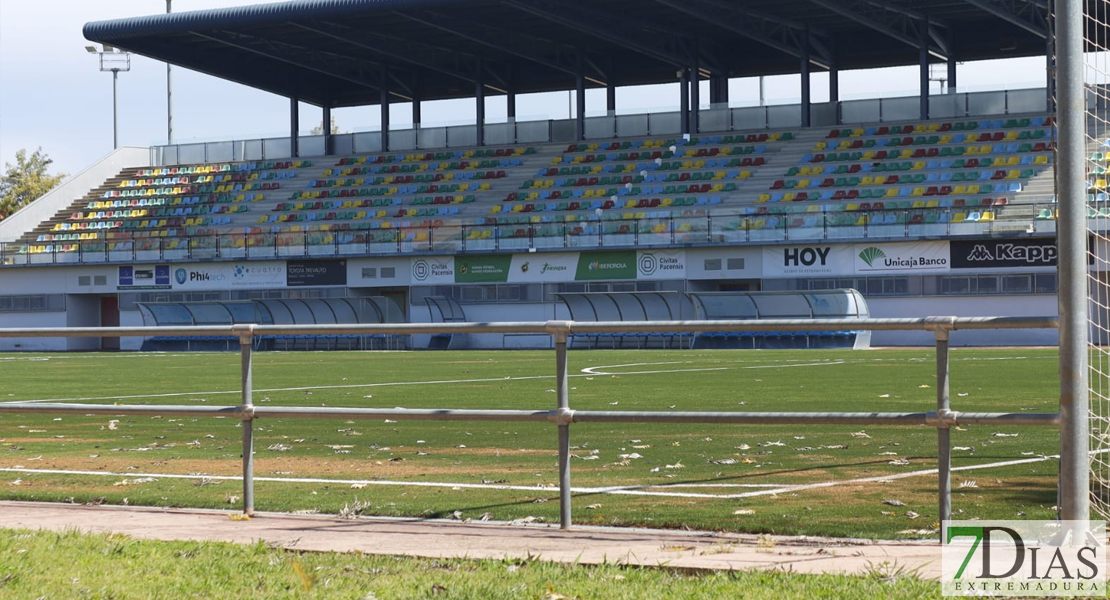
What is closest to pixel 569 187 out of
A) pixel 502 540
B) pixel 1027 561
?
pixel 502 540

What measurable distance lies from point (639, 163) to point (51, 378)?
32728mm

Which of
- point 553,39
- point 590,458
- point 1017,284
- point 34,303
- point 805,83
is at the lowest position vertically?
point 590,458

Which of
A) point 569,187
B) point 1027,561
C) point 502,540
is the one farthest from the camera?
point 569,187

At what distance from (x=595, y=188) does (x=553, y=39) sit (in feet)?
28.1

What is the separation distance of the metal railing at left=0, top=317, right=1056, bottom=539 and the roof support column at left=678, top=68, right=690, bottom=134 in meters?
50.2

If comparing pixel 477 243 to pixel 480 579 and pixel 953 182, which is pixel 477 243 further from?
pixel 480 579

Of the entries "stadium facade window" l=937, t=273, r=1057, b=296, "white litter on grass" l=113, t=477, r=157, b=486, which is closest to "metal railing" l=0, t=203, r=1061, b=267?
"stadium facade window" l=937, t=273, r=1057, b=296

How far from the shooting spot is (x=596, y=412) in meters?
7.20

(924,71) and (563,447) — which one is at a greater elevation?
(924,71)

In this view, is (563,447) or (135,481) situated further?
(135,481)

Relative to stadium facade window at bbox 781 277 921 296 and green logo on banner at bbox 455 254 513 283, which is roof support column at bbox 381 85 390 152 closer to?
green logo on banner at bbox 455 254 513 283

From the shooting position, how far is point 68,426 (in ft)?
52.1

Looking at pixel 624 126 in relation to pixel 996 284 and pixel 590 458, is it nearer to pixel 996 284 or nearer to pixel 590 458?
pixel 996 284

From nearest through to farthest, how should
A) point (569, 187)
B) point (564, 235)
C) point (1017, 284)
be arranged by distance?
point (1017, 284)
point (564, 235)
point (569, 187)
